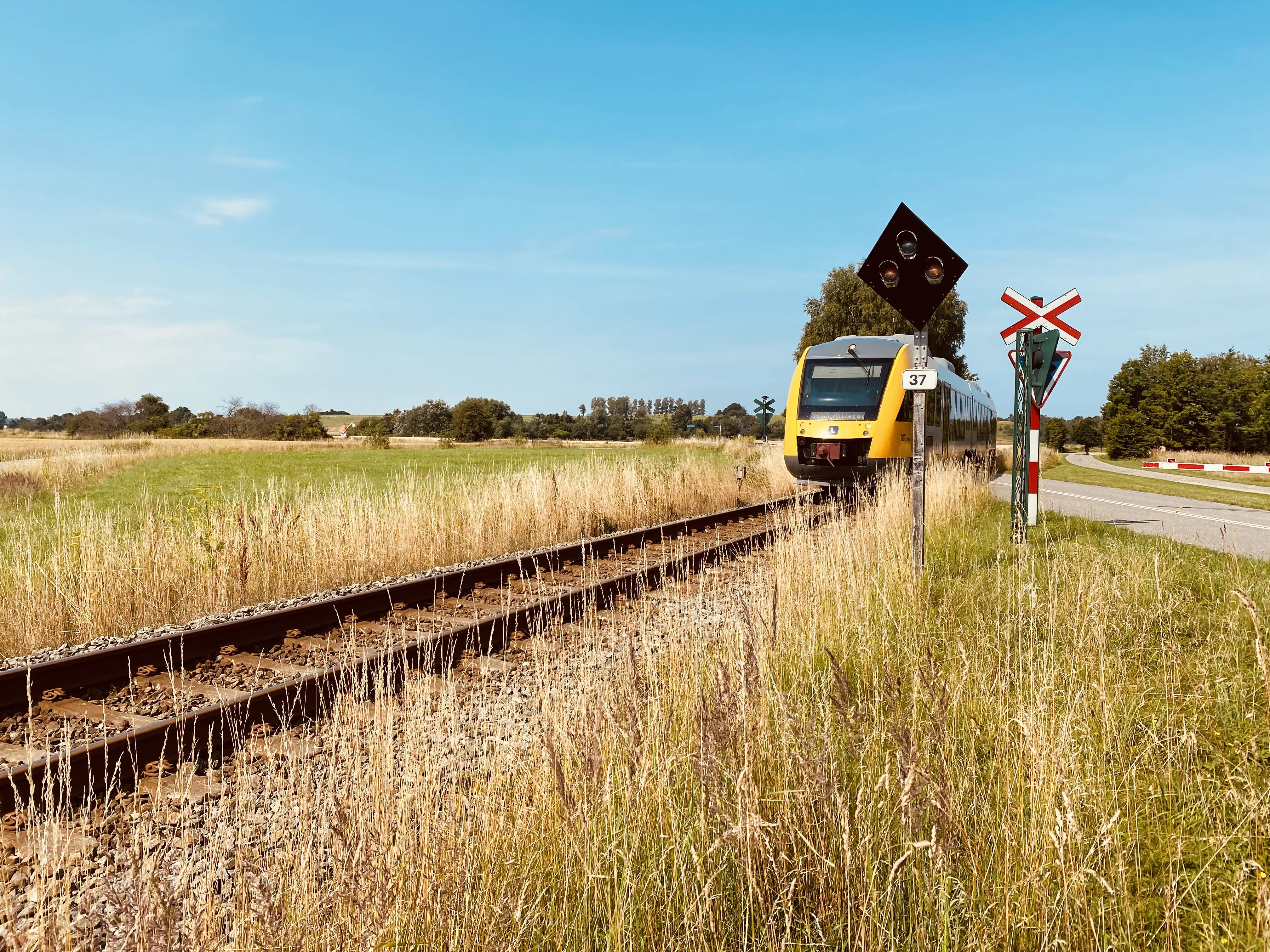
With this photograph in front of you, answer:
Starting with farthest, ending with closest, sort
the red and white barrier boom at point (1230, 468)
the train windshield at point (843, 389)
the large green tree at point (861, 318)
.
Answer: the large green tree at point (861, 318) < the red and white barrier boom at point (1230, 468) < the train windshield at point (843, 389)

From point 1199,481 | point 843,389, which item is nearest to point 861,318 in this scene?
point 1199,481

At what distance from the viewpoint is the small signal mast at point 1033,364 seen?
10266 mm

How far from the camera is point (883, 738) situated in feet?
10.3

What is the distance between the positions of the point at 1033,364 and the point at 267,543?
373 inches

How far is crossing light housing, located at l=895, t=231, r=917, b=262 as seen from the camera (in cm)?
676

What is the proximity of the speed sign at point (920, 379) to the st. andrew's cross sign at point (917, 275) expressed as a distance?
0.04 meters

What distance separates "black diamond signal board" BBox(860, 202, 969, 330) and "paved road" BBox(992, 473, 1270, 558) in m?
4.01

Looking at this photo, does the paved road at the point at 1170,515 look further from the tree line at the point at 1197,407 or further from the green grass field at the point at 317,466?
the tree line at the point at 1197,407

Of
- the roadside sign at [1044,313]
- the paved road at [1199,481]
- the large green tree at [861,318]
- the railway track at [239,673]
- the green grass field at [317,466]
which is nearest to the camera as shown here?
the railway track at [239,673]

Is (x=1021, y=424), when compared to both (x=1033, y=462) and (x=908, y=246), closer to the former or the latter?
(x=1033, y=462)

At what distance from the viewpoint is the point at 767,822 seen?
205cm

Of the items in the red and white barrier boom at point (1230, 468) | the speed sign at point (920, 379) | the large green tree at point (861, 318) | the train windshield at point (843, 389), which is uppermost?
the large green tree at point (861, 318)

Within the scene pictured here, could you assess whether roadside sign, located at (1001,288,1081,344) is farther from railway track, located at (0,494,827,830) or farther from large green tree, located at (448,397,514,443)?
large green tree, located at (448,397,514,443)

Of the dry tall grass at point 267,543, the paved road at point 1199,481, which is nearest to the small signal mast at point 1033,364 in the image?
the dry tall grass at point 267,543
